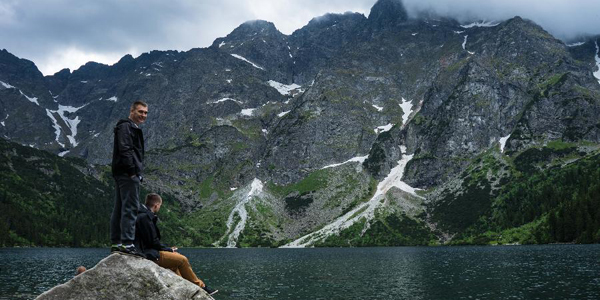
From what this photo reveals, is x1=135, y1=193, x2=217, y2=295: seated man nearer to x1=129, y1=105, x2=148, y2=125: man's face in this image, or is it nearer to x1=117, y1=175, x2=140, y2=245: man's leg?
x1=117, y1=175, x2=140, y2=245: man's leg

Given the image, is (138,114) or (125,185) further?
(138,114)

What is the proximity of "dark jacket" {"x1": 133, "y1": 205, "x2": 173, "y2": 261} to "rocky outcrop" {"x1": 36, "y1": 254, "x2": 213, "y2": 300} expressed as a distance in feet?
1.30

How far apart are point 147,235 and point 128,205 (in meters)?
1.22

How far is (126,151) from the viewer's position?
12.2m

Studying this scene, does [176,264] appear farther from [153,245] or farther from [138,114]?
[138,114]

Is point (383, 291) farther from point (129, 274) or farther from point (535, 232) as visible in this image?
point (535, 232)

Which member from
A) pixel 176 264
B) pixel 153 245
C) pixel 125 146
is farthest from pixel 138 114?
pixel 176 264

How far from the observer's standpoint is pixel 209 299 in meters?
12.9

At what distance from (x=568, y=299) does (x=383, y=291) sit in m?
21.3

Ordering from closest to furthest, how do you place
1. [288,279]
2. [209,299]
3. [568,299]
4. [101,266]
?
[101,266]
[209,299]
[568,299]
[288,279]

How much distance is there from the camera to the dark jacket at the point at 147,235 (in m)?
12.8

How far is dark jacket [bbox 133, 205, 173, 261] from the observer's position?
42.0 ft

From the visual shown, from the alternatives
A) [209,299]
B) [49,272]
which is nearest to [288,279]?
[49,272]

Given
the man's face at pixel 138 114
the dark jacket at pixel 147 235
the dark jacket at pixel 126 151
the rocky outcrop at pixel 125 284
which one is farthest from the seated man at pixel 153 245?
the man's face at pixel 138 114
